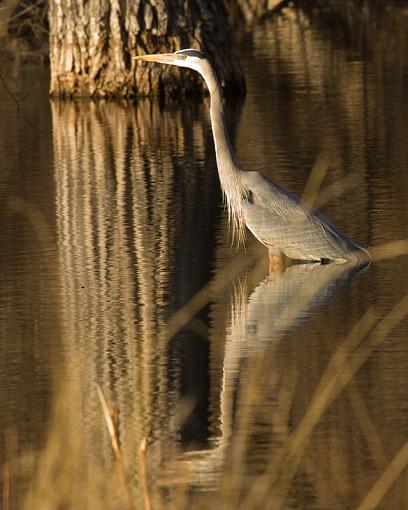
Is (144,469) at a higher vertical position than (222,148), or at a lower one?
lower

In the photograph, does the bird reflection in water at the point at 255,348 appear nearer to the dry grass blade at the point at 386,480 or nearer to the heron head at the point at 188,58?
the dry grass blade at the point at 386,480

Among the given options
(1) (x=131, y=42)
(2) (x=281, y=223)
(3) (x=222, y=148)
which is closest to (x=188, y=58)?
(3) (x=222, y=148)

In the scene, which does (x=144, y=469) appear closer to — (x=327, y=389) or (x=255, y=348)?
(x=327, y=389)

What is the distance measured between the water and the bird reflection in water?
0.01 meters

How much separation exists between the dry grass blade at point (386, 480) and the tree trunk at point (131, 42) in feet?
40.1

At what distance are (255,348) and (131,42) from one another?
34.6ft

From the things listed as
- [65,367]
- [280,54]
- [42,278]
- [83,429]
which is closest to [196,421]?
[83,429]

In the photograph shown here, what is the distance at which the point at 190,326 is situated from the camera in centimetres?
795

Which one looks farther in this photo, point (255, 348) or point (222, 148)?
point (222, 148)

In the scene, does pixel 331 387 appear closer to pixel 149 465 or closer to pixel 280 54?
pixel 149 465

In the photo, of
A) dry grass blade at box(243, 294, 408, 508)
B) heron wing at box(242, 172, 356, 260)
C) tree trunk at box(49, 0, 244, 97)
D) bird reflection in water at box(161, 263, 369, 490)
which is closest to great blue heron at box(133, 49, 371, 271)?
heron wing at box(242, 172, 356, 260)

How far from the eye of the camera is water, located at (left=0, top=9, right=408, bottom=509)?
5613 mm

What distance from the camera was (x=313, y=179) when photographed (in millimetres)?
11828

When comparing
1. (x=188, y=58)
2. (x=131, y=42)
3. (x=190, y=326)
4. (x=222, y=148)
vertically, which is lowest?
(x=190, y=326)
